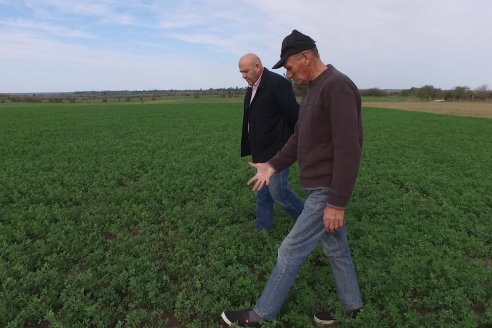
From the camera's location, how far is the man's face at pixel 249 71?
4824mm

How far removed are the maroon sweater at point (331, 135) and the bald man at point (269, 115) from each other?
1666 millimetres

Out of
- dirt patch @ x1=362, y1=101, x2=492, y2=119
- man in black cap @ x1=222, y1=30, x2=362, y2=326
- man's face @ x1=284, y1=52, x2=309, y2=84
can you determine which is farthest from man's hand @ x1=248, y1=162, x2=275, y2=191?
dirt patch @ x1=362, y1=101, x2=492, y2=119

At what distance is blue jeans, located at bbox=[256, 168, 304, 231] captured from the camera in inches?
197

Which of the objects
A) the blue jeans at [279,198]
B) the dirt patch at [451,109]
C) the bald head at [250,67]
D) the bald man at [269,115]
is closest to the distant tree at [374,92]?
the dirt patch at [451,109]

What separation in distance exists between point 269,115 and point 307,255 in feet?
7.00

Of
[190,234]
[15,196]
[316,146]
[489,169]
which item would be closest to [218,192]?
[190,234]

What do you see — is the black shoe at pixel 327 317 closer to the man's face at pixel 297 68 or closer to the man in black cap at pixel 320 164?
the man in black cap at pixel 320 164

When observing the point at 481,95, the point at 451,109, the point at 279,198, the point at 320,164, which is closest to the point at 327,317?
the point at 320,164

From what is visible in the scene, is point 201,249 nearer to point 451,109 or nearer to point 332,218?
point 332,218

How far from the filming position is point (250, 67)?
4.82 metres

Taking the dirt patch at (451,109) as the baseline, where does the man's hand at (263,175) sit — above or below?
above

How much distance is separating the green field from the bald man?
3.07ft

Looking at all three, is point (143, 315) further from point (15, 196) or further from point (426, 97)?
point (426, 97)

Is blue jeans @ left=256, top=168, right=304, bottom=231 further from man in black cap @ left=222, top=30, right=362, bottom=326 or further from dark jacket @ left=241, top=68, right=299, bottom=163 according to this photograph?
man in black cap @ left=222, top=30, right=362, bottom=326
